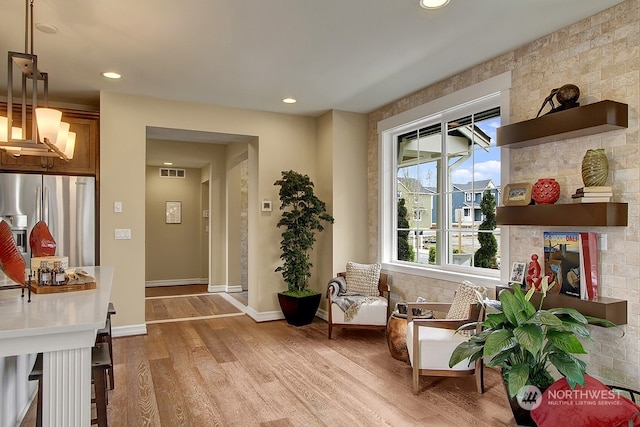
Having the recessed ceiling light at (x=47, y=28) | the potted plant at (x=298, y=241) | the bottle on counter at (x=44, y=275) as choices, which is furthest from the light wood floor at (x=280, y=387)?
the recessed ceiling light at (x=47, y=28)

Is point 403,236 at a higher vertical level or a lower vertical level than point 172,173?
lower

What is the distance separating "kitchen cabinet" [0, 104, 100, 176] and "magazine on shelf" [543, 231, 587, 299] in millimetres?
4461

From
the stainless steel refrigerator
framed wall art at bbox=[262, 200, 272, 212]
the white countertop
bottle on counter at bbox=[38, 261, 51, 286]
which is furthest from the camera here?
framed wall art at bbox=[262, 200, 272, 212]

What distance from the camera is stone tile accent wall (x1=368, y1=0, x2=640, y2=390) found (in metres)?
2.64

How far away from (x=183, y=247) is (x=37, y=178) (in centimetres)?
407

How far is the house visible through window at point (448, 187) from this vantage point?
3844 millimetres

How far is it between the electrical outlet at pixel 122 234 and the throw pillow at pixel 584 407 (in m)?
4.17

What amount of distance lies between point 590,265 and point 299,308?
3.13m

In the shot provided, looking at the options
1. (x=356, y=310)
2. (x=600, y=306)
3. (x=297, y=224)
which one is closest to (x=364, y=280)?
(x=356, y=310)

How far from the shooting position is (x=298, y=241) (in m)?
5.11

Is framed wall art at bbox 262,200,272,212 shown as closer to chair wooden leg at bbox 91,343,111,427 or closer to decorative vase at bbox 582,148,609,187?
chair wooden leg at bbox 91,343,111,427

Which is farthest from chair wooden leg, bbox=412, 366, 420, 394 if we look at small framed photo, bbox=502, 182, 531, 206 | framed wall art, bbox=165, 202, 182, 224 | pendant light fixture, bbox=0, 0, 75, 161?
framed wall art, bbox=165, 202, 182, 224

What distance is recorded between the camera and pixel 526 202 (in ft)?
10.3

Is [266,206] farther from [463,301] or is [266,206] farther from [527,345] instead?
[527,345]
